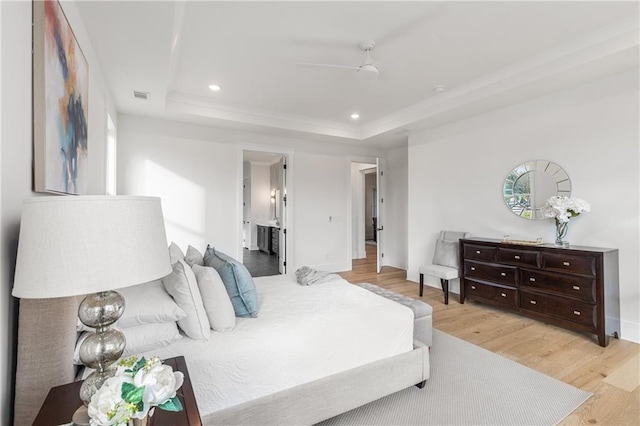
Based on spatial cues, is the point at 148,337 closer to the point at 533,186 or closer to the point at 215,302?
the point at 215,302

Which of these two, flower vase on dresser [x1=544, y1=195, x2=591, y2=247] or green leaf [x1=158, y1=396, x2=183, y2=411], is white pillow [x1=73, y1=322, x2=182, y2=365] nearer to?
green leaf [x1=158, y1=396, x2=183, y2=411]

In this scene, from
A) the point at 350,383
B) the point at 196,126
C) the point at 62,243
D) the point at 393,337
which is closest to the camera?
the point at 62,243

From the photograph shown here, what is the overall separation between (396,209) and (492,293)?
2954 mm

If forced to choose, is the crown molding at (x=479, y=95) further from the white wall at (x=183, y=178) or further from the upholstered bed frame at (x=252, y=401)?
the upholstered bed frame at (x=252, y=401)

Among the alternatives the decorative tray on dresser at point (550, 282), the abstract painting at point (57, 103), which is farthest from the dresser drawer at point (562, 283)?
the abstract painting at point (57, 103)

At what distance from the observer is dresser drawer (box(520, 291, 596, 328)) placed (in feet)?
9.46

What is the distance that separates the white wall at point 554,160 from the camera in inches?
117

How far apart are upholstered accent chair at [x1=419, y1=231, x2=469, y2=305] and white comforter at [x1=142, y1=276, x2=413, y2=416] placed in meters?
2.13

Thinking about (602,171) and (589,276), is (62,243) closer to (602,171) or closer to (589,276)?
(589,276)

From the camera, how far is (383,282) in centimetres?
520

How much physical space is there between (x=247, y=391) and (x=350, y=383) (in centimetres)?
60

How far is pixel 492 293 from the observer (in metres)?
3.71

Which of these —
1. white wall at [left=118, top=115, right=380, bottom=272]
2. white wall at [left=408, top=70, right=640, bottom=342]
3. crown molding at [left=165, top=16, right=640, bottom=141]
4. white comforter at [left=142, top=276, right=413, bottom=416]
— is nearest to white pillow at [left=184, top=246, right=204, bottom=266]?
white comforter at [left=142, top=276, right=413, bottom=416]

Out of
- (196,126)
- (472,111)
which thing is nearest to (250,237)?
(196,126)
